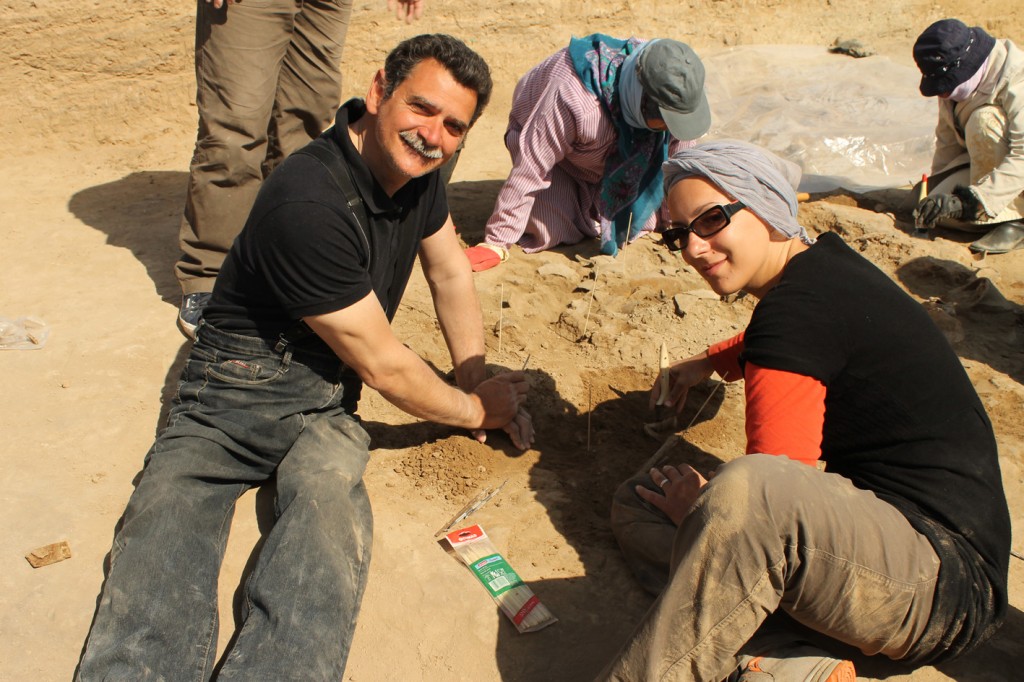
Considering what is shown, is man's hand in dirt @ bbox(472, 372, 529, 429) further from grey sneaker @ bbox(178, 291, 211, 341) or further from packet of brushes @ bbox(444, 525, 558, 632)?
grey sneaker @ bbox(178, 291, 211, 341)

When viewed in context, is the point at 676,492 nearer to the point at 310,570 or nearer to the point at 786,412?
the point at 786,412

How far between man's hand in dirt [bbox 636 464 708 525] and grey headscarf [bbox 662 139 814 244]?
0.75 metres

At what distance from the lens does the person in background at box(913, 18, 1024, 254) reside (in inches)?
186

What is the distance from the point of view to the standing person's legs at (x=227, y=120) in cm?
371

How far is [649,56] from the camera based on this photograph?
13.6 ft

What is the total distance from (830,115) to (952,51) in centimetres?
141

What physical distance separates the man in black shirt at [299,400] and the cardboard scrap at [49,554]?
32cm

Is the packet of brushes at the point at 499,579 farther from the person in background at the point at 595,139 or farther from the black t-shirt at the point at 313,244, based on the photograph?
the person in background at the point at 595,139

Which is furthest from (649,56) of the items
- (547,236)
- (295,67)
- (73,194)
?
(73,194)

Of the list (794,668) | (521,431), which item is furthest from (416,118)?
(794,668)

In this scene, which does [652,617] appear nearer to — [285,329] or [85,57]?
[285,329]

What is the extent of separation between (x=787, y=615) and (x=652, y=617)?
48cm

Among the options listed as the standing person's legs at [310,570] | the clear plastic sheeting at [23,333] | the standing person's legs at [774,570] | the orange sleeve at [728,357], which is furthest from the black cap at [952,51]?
the clear plastic sheeting at [23,333]

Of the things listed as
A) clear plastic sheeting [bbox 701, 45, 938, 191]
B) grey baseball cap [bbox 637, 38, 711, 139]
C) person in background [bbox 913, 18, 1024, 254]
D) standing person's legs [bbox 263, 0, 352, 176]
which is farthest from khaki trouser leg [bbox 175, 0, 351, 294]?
person in background [bbox 913, 18, 1024, 254]
